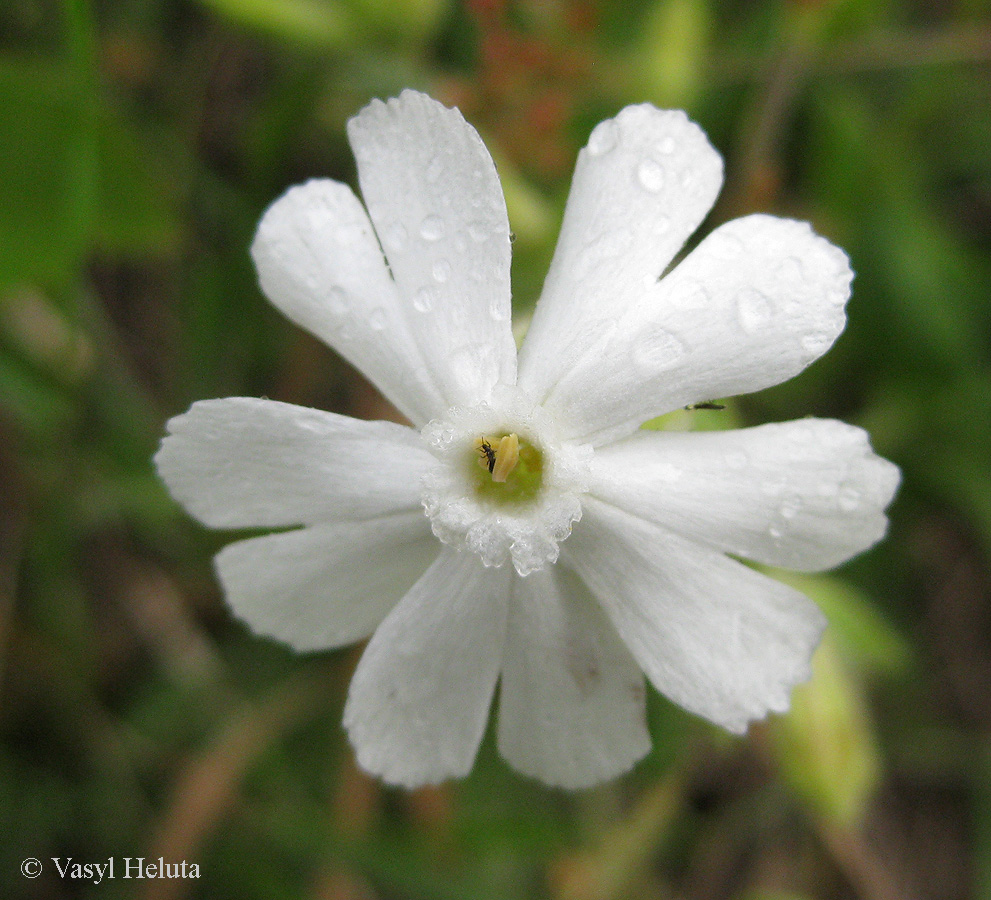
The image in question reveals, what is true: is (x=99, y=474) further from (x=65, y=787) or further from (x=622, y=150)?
(x=622, y=150)

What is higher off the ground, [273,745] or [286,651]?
[286,651]

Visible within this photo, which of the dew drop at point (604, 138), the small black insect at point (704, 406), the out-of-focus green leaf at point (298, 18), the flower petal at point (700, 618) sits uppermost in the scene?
the dew drop at point (604, 138)

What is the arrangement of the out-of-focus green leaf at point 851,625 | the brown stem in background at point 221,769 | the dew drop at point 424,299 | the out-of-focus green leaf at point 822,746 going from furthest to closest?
the brown stem in background at point 221,769
the out-of-focus green leaf at point 851,625
the out-of-focus green leaf at point 822,746
the dew drop at point 424,299

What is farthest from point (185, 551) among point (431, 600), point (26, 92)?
point (431, 600)

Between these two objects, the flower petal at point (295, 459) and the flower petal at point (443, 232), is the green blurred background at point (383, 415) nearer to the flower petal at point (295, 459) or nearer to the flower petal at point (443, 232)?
the flower petal at point (443, 232)

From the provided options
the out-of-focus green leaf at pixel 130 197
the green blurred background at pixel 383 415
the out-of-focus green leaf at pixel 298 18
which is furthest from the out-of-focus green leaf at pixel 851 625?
the out-of-focus green leaf at pixel 130 197

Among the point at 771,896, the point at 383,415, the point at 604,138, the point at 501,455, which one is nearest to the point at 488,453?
the point at 501,455

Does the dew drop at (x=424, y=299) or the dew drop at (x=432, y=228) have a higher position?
the dew drop at (x=432, y=228)
